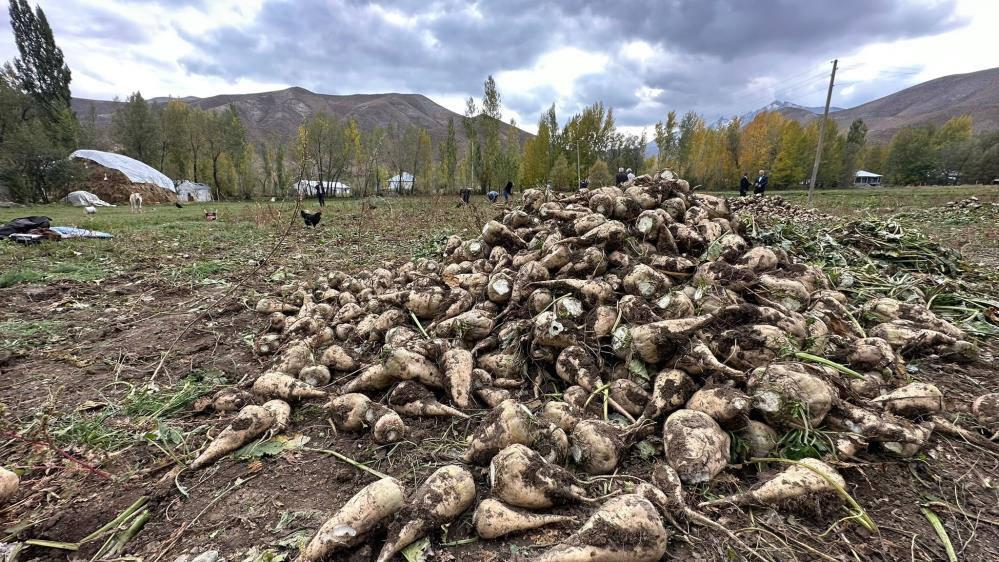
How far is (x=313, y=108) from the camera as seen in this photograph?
161250 millimetres

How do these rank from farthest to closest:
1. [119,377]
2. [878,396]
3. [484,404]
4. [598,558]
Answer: [119,377] → [484,404] → [878,396] → [598,558]

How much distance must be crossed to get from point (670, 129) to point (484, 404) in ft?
155

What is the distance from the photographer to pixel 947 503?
1.73 m

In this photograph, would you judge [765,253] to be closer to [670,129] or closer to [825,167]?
[670,129]

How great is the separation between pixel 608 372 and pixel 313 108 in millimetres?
191830

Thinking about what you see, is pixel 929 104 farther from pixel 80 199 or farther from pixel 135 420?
pixel 80 199

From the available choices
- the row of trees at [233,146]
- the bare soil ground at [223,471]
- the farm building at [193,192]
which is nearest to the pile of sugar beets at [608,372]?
the bare soil ground at [223,471]

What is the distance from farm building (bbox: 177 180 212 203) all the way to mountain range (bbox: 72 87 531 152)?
324ft

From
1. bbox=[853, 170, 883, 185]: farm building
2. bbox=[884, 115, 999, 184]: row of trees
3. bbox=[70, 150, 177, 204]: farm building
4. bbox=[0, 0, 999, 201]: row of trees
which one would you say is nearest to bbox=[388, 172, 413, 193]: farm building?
bbox=[0, 0, 999, 201]: row of trees

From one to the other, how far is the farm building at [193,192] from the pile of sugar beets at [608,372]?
146ft

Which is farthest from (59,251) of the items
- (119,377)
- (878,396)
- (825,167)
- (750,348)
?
(825,167)

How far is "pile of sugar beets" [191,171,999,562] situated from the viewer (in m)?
1.74

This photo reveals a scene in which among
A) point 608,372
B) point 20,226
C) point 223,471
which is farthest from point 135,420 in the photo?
point 20,226

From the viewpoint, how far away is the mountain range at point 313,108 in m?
140
